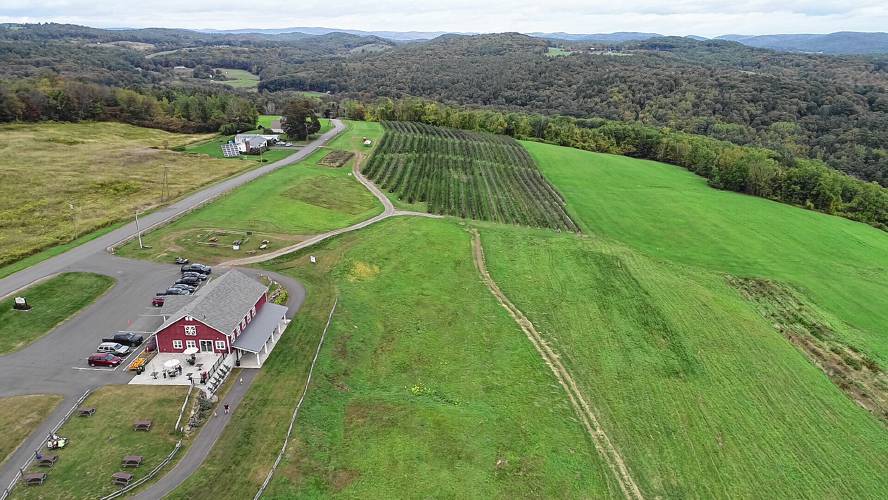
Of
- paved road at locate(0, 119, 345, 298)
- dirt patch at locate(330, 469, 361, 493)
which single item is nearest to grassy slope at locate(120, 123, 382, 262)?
paved road at locate(0, 119, 345, 298)

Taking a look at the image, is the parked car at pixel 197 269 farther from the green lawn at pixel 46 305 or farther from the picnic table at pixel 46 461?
the picnic table at pixel 46 461

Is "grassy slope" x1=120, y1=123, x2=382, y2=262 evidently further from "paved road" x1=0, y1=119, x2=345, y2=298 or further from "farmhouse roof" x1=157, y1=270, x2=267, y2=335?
"farmhouse roof" x1=157, y1=270, x2=267, y2=335

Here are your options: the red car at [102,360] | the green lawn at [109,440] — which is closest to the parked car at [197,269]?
the red car at [102,360]

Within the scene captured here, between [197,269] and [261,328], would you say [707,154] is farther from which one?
[261,328]

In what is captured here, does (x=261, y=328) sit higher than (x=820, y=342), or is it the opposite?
(x=261, y=328)

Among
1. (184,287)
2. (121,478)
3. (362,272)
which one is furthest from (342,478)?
(362,272)
